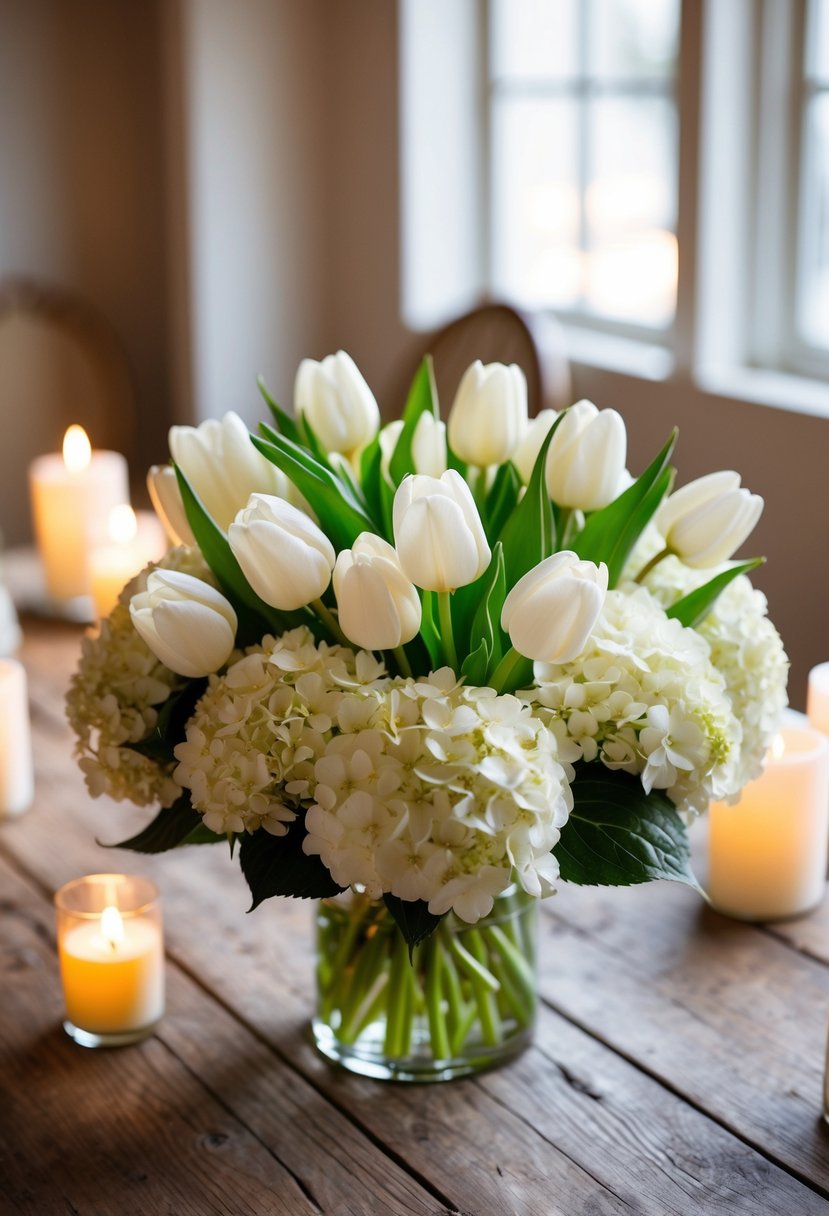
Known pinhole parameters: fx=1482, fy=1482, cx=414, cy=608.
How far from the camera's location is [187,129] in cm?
270

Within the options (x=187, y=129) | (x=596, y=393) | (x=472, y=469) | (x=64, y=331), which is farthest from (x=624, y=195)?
(x=472, y=469)

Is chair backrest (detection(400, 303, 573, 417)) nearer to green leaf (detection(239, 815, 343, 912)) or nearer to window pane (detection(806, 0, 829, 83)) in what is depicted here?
window pane (detection(806, 0, 829, 83))

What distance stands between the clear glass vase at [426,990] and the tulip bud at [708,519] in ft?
0.78

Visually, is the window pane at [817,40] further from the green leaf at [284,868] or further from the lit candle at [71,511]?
the green leaf at [284,868]

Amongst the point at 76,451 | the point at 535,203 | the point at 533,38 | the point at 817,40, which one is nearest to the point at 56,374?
the point at 535,203

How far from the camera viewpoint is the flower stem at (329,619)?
0.82 m

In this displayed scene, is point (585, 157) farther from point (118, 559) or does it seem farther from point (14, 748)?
point (14, 748)

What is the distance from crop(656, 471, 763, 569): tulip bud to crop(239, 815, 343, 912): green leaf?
11.1 inches

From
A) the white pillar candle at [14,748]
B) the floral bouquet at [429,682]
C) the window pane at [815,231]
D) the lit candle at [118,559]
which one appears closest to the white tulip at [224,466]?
the floral bouquet at [429,682]

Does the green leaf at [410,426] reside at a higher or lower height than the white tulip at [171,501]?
higher

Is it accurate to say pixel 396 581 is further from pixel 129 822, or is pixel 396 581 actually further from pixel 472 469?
pixel 129 822

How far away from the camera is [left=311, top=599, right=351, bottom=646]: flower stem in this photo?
0.82 meters

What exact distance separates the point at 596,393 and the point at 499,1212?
5.63 feet

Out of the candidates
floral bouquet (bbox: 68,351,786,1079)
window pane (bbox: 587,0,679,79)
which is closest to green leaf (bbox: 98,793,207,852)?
floral bouquet (bbox: 68,351,786,1079)
